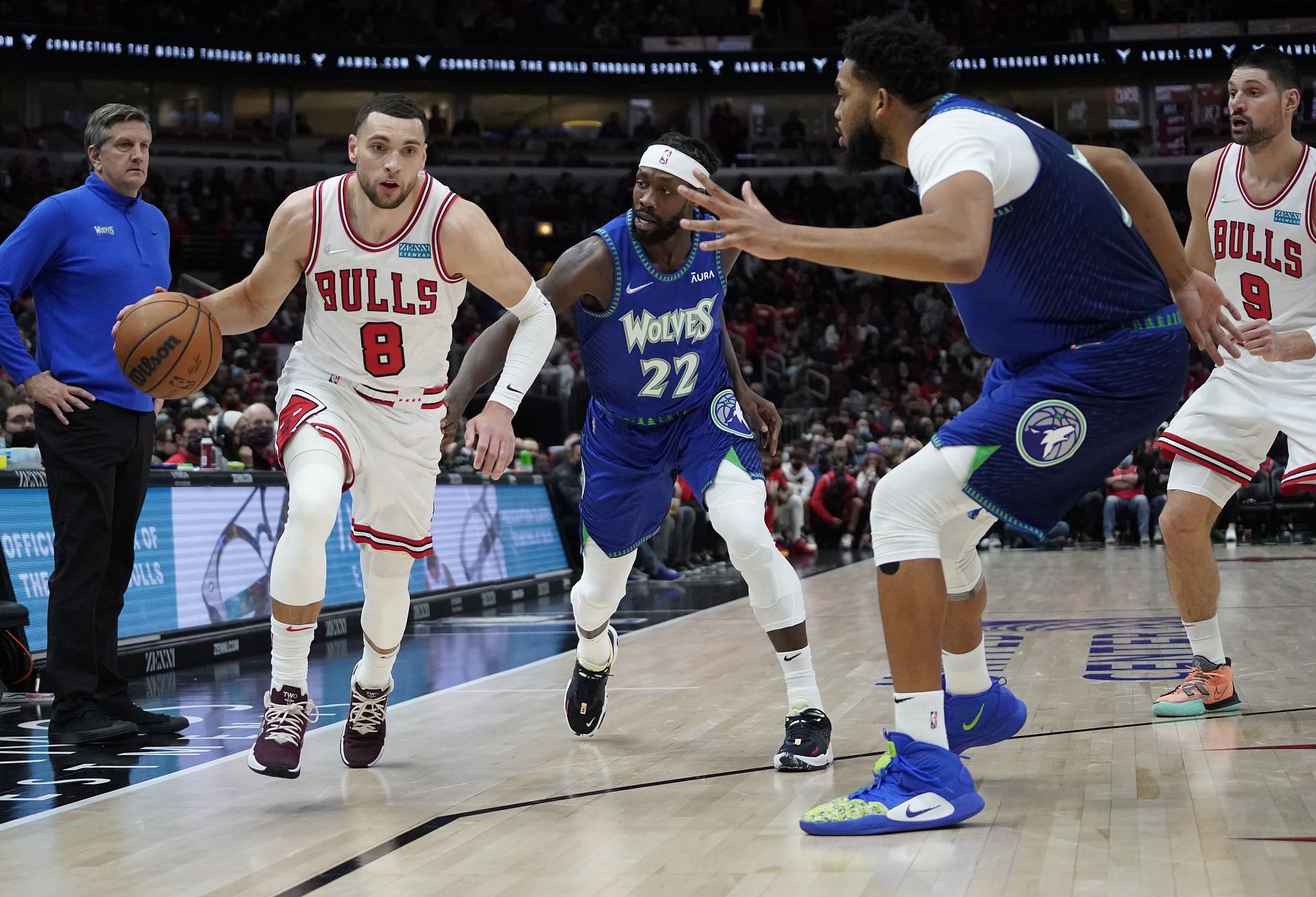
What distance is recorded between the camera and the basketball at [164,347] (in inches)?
158

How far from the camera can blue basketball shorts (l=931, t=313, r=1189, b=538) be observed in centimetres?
331

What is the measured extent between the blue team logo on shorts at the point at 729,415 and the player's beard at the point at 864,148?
132 centimetres

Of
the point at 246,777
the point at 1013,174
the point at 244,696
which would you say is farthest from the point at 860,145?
the point at 244,696

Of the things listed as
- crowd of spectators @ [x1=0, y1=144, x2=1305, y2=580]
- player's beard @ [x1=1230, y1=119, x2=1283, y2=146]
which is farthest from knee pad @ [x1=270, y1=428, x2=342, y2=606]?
crowd of spectators @ [x1=0, y1=144, x2=1305, y2=580]

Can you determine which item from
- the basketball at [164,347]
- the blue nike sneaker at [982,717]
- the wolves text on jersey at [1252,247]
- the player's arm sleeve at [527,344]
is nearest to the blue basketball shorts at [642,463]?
the player's arm sleeve at [527,344]

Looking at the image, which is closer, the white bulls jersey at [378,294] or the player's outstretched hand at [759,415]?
the white bulls jersey at [378,294]

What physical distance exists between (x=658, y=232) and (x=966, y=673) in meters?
1.88

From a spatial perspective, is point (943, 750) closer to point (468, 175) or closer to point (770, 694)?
point (770, 694)

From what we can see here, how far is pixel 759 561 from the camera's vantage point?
439 cm

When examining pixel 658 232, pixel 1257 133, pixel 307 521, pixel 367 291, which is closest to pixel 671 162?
pixel 658 232

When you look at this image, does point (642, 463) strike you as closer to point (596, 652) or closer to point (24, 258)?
point (596, 652)

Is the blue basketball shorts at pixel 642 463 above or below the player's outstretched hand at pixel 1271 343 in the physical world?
below

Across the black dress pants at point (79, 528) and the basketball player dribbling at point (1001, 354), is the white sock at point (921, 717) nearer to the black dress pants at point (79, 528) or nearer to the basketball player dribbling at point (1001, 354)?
the basketball player dribbling at point (1001, 354)

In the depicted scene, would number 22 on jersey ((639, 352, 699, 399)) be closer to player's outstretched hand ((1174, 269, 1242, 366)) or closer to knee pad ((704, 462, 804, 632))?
knee pad ((704, 462, 804, 632))
